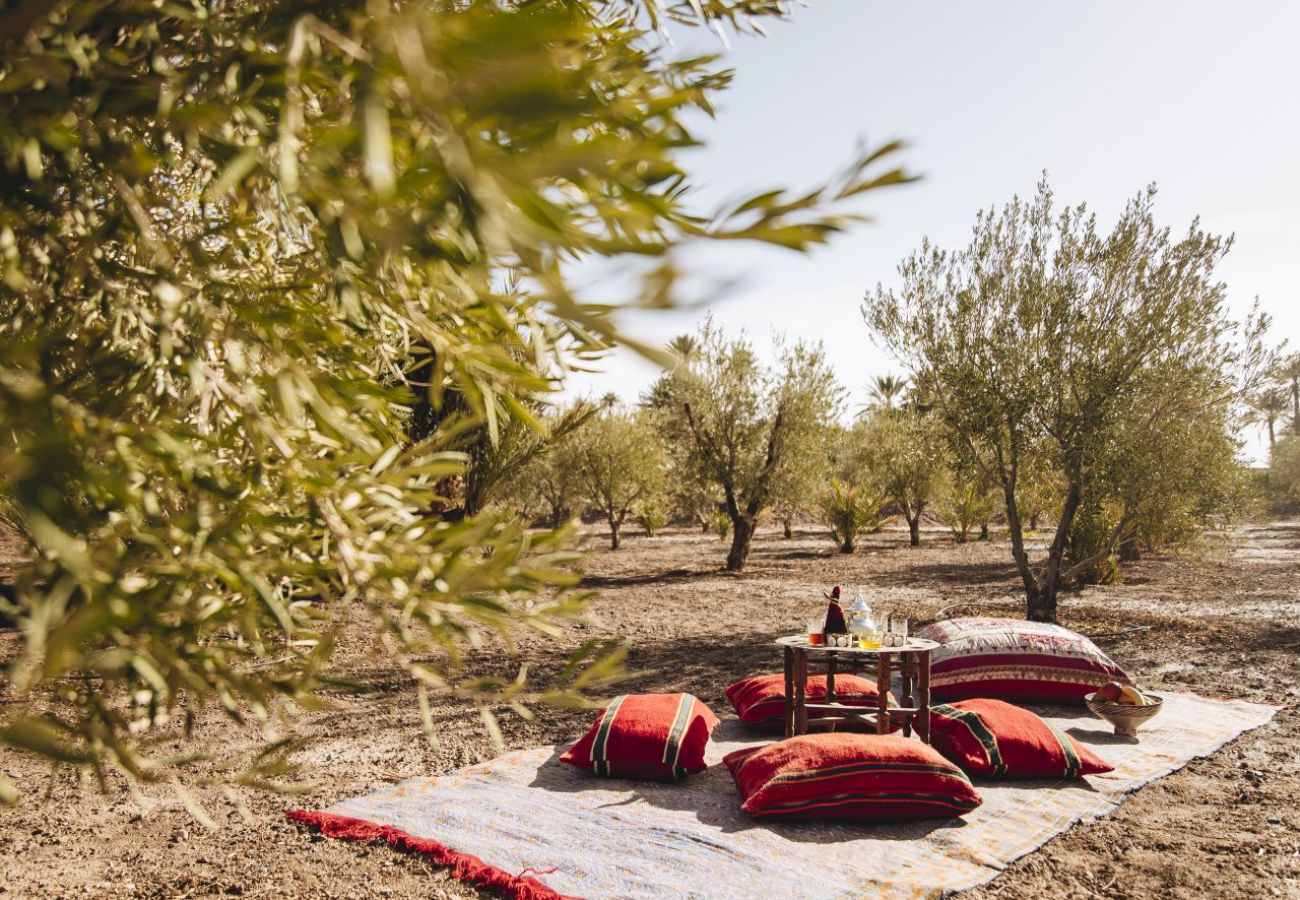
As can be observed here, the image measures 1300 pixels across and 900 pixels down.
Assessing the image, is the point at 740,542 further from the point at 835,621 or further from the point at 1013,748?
the point at 1013,748

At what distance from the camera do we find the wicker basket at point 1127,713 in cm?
595

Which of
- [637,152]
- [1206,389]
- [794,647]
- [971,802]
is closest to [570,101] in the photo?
[637,152]

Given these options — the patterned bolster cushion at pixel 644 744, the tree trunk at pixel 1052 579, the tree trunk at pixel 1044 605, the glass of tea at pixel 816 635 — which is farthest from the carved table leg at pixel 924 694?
the tree trunk at pixel 1044 605

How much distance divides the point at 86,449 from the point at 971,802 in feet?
14.6

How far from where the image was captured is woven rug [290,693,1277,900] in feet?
12.4

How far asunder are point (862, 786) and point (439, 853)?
2.08 metres

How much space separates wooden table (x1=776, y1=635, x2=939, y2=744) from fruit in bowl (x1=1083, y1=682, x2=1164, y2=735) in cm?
143

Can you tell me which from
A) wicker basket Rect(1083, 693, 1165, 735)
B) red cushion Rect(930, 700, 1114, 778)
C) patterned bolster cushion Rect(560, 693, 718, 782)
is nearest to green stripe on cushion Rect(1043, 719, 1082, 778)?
red cushion Rect(930, 700, 1114, 778)

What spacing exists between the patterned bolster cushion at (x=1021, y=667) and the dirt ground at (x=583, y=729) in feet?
3.83

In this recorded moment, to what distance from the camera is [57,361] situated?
1.56m

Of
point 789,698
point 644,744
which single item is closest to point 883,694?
point 789,698

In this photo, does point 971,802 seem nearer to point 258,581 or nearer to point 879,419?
point 258,581

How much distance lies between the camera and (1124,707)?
19.6 feet

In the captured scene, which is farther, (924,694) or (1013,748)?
(924,694)
